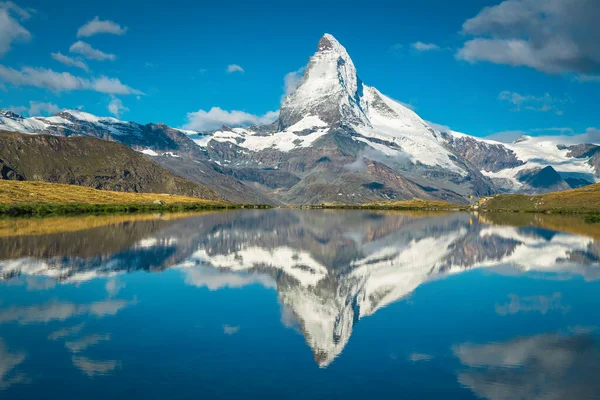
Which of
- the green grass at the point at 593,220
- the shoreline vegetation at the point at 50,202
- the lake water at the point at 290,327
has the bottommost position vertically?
the lake water at the point at 290,327

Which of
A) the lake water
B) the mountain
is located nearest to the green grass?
the mountain

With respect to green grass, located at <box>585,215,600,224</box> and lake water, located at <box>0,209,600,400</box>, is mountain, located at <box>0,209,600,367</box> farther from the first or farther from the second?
green grass, located at <box>585,215,600,224</box>

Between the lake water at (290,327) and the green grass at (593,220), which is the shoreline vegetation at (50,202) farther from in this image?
the green grass at (593,220)

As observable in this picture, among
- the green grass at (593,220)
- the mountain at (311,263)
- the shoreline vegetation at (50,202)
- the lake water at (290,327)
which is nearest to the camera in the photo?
the lake water at (290,327)

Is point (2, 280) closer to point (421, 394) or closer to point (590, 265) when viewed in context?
point (421, 394)

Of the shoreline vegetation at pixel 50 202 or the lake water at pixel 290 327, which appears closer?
the lake water at pixel 290 327

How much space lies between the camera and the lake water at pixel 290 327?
18859mm

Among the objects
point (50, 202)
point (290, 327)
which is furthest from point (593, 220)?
point (290, 327)

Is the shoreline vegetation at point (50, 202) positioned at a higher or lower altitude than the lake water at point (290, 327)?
higher

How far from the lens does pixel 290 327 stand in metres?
26.8

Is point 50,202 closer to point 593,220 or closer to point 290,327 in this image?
point 290,327

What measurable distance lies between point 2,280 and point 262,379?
86.0ft

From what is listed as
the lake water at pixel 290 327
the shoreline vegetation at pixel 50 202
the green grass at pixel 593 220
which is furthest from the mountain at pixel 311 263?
the green grass at pixel 593 220

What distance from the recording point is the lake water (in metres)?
18.9
